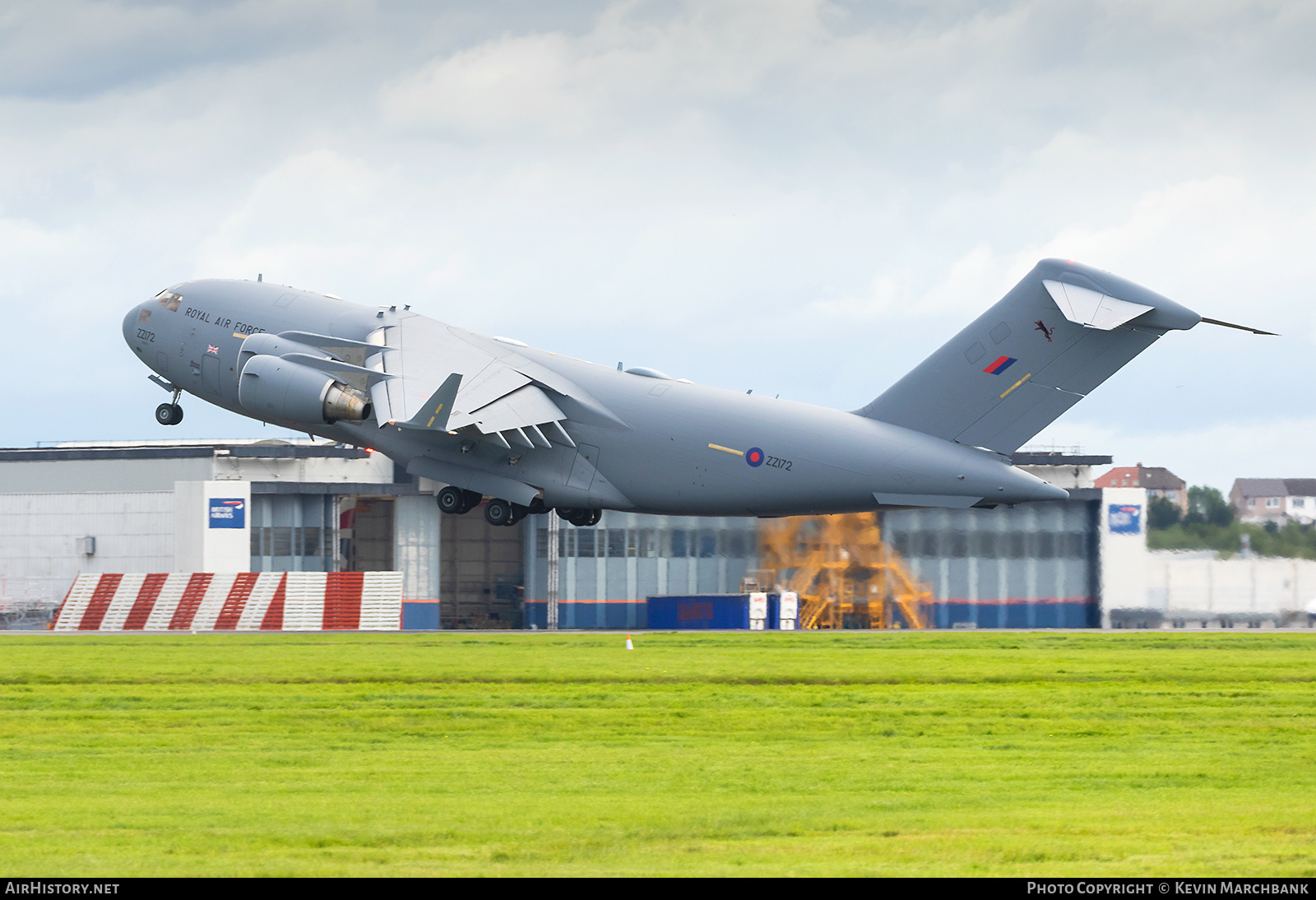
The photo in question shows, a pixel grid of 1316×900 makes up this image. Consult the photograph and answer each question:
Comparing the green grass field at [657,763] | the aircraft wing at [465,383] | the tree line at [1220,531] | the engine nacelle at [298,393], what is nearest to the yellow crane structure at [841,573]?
the tree line at [1220,531]

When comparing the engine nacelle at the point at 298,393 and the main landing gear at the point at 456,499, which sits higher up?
the engine nacelle at the point at 298,393

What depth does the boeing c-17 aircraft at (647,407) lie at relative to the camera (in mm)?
24781

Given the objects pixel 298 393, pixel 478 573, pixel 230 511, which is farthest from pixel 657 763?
pixel 478 573

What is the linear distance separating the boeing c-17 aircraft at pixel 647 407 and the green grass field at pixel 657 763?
345cm

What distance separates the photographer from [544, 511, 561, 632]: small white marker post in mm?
59625

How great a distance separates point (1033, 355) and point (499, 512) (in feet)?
31.9

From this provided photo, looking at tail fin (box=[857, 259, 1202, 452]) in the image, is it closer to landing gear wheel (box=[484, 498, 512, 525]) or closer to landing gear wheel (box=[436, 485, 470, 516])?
landing gear wheel (box=[484, 498, 512, 525])

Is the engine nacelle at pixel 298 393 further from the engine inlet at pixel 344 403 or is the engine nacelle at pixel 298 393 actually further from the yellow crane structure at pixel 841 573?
the yellow crane structure at pixel 841 573

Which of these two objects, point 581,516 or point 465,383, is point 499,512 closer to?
point 581,516

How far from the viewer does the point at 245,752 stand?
20.1 meters

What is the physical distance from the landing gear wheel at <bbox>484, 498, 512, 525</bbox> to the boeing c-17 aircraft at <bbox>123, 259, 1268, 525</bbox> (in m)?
0.04

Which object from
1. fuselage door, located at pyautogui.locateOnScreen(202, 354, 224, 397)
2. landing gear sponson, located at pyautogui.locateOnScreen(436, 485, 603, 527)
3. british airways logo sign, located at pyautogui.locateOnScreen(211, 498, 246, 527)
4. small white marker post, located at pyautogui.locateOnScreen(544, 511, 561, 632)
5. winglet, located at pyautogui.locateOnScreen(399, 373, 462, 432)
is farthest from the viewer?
small white marker post, located at pyautogui.locateOnScreen(544, 511, 561, 632)

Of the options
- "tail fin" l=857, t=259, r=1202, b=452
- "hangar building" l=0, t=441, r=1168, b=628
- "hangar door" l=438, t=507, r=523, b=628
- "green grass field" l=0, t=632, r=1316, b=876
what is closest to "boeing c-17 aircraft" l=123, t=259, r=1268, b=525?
"tail fin" l=857, t=259, r=1202, b=452

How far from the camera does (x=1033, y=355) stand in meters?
24.8
